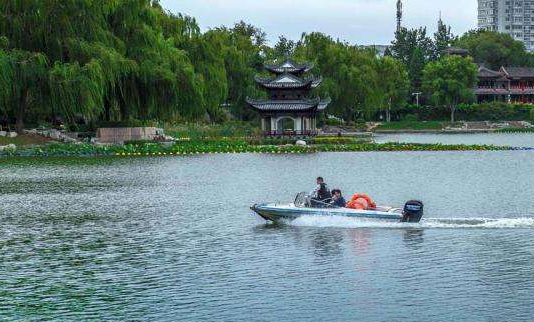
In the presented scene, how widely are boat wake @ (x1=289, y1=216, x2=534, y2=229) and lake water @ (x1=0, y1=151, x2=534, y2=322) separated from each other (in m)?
0.06

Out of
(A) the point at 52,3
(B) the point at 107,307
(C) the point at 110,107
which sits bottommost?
(B) the point at 107,307

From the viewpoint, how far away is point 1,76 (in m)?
63.7

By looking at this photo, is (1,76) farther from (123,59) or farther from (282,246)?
(282,246)

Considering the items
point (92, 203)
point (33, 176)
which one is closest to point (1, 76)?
point (33, 176)

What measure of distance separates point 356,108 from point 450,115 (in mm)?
28399

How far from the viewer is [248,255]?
26469 mm

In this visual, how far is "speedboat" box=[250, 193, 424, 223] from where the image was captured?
3059cm

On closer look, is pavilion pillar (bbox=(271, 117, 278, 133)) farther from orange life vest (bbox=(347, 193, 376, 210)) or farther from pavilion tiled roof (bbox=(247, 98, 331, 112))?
orange life vest (bbox=(347, 193, 376, 210))

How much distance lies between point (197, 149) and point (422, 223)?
142ft

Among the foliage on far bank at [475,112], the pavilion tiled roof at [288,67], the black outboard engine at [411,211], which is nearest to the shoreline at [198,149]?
the pavilion tiled roof at [288,67]

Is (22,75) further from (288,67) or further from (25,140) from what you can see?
(288,67)

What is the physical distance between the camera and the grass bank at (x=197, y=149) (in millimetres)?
66875

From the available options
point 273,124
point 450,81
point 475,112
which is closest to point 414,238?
point 273,124

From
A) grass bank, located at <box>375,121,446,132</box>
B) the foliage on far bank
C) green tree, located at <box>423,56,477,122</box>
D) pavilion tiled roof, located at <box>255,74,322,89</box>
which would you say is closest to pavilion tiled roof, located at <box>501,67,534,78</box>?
the foliage on far bank
